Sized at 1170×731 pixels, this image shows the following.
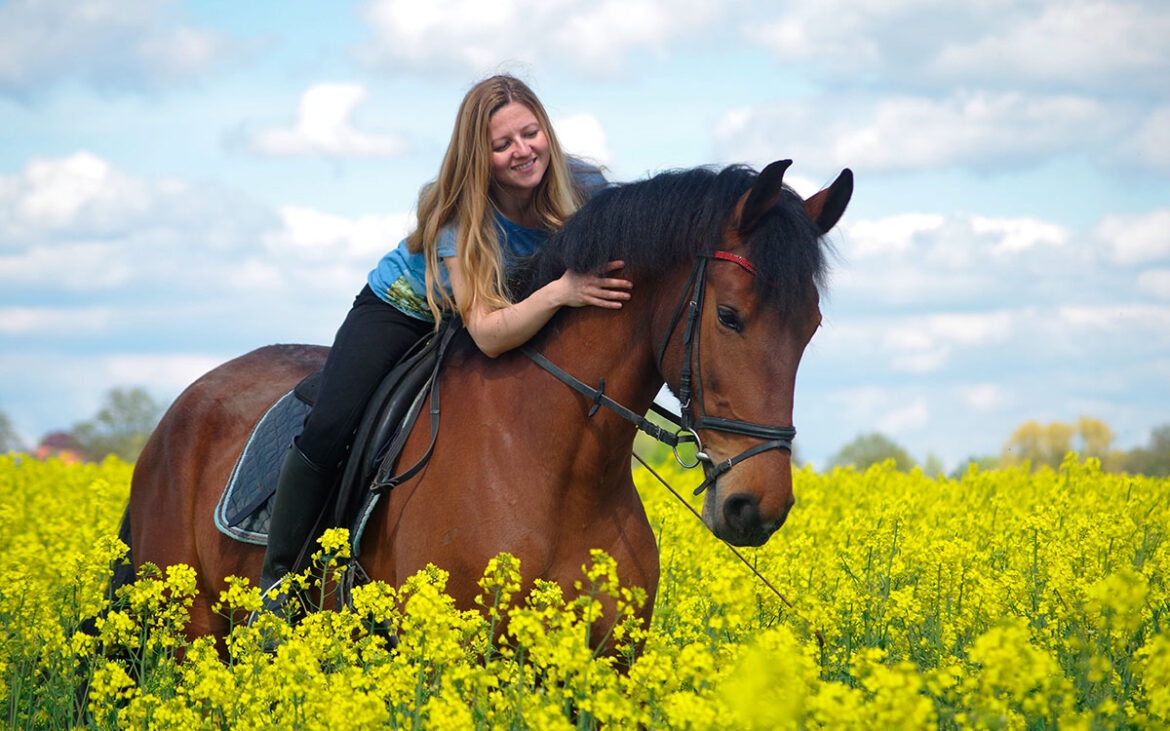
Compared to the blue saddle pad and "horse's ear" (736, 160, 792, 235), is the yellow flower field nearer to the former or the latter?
the blue saddle pad

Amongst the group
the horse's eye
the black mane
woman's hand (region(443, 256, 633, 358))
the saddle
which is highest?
the black mane

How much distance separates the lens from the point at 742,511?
3672mm

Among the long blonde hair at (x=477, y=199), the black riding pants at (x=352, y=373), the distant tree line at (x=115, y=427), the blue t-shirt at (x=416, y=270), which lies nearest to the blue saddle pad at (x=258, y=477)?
the black riding pants at (x=352, y=373)

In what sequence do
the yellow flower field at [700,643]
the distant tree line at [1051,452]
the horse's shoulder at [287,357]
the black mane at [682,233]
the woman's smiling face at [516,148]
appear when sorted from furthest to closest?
the distant tree line at [1051,452]
the horse's shoulder at [287,357]
the woman's smiling face at [516,148]
the black mane at [682,233]
the yellow flower field at [700,643]

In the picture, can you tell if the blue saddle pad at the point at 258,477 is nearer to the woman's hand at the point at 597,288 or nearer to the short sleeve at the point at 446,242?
the short sleeve at the point at 446,242

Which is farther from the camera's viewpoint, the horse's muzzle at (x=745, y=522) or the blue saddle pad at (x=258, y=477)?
the blue saddle pad at (x=258, y=477)

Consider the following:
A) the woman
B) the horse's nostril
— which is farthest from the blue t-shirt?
the horse's nostril

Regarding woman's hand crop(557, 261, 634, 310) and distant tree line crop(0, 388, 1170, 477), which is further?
distant tree line crop(0, 388, 1170, 477)

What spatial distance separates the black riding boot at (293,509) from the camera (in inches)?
190

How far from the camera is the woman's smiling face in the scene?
473 cm

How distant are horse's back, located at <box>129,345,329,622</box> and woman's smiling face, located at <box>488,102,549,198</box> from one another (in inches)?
80.4

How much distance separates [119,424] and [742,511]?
49.8m

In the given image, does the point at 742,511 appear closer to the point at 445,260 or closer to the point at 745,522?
the point at 745,522

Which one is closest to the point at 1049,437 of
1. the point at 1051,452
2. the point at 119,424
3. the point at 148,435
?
the point at 1051,452
